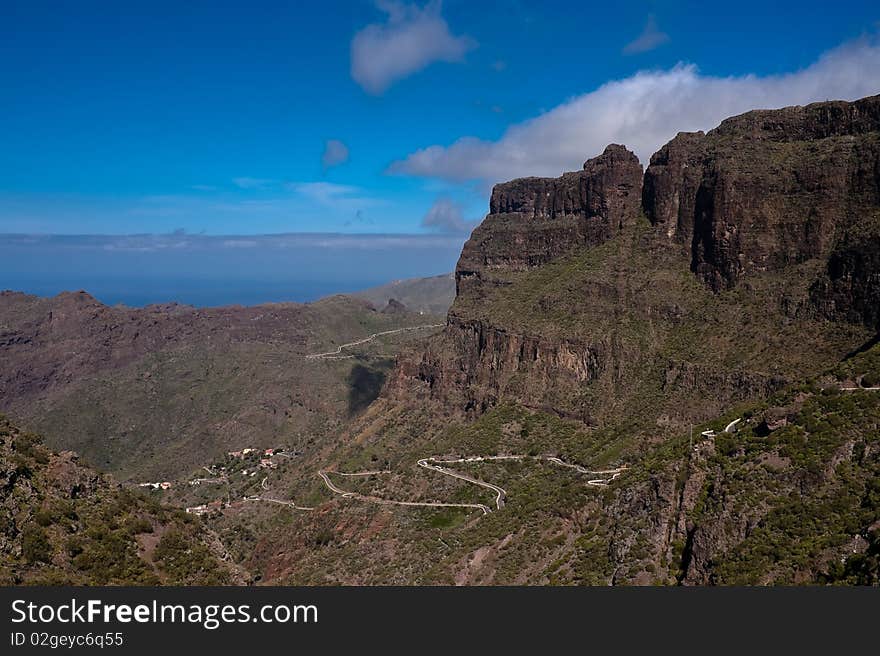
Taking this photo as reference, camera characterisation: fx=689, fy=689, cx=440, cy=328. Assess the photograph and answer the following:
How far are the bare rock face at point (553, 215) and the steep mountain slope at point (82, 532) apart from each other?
3280 inches

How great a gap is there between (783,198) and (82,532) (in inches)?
3136

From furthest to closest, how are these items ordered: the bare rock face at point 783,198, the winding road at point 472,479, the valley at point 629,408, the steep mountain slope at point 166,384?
1. the steep mountain slope at point 166,384
2. the bare rock face at point 783,198
3. the winding road at point 472,479
4. the valley at point 629,408

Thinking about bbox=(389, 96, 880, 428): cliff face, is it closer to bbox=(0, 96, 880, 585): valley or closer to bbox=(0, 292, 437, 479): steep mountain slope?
bbox=(0, 96, 880, 585): valley

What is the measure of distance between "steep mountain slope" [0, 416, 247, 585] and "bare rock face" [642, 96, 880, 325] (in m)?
65.2

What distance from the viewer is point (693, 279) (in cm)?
9056

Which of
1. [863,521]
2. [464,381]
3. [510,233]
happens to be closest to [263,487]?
[464,381]

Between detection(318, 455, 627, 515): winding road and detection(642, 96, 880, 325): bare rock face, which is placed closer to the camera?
detection(318, 455, 627, 515): winding road

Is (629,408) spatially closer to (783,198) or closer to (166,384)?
(783,198)

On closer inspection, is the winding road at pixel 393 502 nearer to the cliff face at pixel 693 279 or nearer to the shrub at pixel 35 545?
the cliff face at pixel 693 279

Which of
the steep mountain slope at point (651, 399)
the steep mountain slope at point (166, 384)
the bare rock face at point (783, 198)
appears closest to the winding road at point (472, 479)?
the steep mountain slope at point (651, 399)

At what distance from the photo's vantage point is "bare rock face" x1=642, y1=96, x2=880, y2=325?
236 ft

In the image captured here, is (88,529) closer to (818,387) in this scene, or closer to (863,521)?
(863,521)

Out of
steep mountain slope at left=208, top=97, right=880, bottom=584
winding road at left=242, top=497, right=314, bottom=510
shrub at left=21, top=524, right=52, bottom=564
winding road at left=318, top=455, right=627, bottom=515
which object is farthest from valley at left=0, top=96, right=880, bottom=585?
shrub at left=21, top=524, right=52, bottom=564

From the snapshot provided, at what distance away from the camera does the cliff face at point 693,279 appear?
72938 mm
